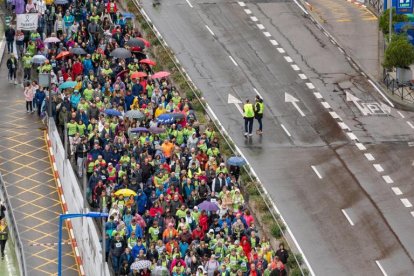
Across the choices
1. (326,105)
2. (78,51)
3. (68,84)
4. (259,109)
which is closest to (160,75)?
(78,51)

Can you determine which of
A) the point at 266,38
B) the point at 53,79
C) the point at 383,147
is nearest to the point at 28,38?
the point at 53,79

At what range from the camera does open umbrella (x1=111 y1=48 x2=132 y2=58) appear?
77750 mm

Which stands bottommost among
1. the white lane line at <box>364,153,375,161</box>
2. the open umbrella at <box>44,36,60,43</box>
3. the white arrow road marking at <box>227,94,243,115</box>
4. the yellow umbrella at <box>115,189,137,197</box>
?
the white lane line at <box>364,153,375,161</box>

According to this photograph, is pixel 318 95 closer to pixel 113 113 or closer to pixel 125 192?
pixel 113 113

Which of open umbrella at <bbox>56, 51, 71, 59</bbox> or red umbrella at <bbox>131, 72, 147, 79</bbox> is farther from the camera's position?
open umbrella at <bbox>56, 51, 71, 59</bbox>

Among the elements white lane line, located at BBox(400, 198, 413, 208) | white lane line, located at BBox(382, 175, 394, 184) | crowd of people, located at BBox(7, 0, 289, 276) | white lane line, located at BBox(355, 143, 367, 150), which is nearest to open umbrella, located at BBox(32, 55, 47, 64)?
crowd of people, located at BBox(7, 0, 289, 276)

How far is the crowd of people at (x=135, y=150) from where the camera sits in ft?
200

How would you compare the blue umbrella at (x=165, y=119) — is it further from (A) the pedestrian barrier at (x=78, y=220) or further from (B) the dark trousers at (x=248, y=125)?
(B) the dark trousers at (x=248, y=125)

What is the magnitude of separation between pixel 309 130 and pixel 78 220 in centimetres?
1333

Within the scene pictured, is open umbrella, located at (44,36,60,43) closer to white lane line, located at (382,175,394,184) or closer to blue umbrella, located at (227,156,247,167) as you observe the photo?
blue umbrella, located at (227,156,247,167)

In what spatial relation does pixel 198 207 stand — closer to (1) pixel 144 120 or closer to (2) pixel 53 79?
(1) pixel 144 120

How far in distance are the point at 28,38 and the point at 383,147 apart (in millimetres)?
18115

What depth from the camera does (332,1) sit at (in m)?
92.8

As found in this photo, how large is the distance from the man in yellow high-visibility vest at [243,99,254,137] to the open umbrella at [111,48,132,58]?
21.8ft
